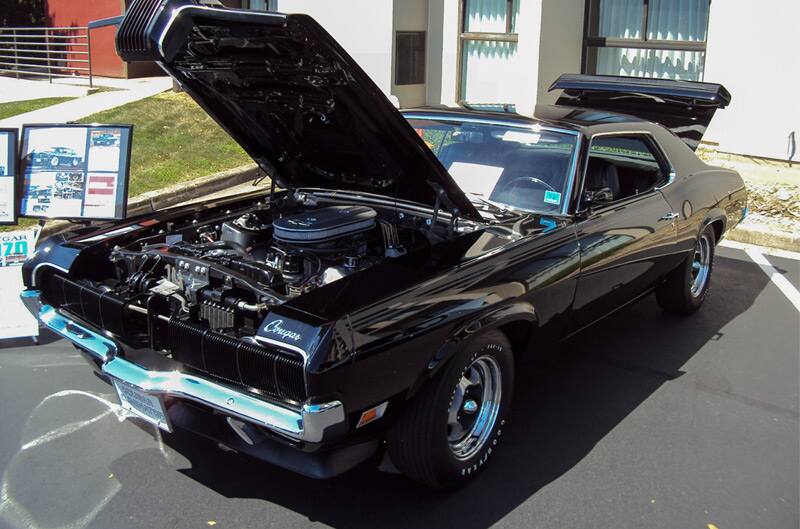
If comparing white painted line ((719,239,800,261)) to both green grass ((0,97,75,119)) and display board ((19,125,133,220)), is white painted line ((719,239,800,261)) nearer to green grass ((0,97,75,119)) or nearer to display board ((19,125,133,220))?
display board ((19,125,133,220))

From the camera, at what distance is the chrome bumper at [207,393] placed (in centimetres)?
287

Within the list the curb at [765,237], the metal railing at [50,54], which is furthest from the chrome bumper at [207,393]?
the metal railing at [50,54]

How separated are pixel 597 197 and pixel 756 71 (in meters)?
5.99

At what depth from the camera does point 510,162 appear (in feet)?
14.8

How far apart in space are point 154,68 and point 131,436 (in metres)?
14.0

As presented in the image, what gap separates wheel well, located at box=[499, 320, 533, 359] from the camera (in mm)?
3824

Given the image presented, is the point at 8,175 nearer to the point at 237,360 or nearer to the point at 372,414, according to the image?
the point at 237,360

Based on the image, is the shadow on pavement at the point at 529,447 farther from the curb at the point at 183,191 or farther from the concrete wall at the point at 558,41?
the concrete wall at the point at 558,41

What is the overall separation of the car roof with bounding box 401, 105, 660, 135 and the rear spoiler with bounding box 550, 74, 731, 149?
1.85 ft

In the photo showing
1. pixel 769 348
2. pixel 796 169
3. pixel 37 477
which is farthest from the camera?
pixel 796 169

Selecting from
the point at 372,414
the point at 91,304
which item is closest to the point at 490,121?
the point at 372,414

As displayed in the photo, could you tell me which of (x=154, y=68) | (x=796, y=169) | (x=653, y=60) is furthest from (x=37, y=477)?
(x=154, y=68)

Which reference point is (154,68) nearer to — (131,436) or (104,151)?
(104,151)

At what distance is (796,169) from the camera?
8.97 metres
